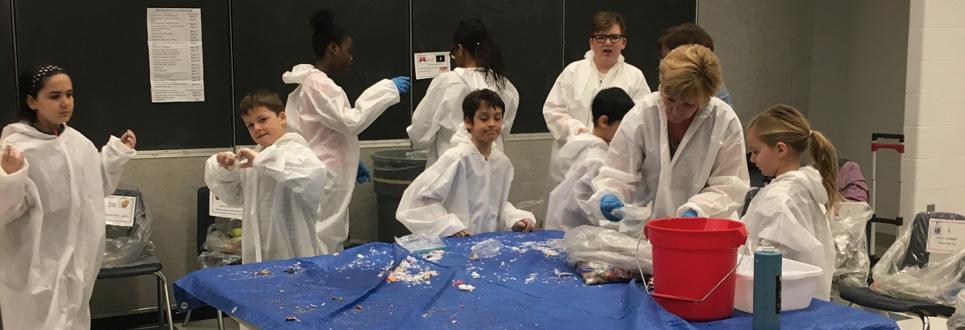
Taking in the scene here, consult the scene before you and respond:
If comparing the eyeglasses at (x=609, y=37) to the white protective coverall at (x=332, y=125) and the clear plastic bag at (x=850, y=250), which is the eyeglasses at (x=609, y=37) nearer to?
the white protective coverall at (x=332, y=125)

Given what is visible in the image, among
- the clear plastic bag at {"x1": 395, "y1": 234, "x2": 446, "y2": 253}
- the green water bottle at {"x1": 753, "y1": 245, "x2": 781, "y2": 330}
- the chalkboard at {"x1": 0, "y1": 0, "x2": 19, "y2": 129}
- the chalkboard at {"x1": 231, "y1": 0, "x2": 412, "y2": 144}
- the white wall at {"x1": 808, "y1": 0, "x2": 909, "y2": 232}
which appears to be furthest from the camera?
the white wall at {"x1": 808, "y1": 0, "x2": 909, "y2": 232}

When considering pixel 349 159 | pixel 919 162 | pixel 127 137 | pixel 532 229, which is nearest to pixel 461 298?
pixel 532 229

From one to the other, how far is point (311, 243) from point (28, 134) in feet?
3.98

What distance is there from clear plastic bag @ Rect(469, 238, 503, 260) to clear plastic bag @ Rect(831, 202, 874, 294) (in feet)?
5.39

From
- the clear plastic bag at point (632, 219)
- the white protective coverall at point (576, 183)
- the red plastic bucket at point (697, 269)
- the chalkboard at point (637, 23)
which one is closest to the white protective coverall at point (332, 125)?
the white protective coverall at point (576, 183)

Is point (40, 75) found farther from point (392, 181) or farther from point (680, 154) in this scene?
point (680, 154)

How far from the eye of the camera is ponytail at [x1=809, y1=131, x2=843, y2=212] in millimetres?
3040

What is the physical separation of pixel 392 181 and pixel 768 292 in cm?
316

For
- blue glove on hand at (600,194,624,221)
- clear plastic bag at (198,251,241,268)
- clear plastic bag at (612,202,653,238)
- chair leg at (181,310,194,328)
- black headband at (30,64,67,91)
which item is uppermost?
black headband at (30,64,67,91)

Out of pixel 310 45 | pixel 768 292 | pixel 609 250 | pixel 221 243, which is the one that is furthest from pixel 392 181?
pixel 768 292

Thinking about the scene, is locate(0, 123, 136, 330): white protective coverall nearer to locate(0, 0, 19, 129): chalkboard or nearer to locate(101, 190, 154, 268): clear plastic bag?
locate(101, 190, 154, 268): clear plastic bag

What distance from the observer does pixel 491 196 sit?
409 centimetres

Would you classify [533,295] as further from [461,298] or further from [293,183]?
[293,183]

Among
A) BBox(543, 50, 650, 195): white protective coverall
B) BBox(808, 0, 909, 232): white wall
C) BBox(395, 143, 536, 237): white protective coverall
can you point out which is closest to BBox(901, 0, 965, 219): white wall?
BBox(808, 0, 909, 232): white wall
